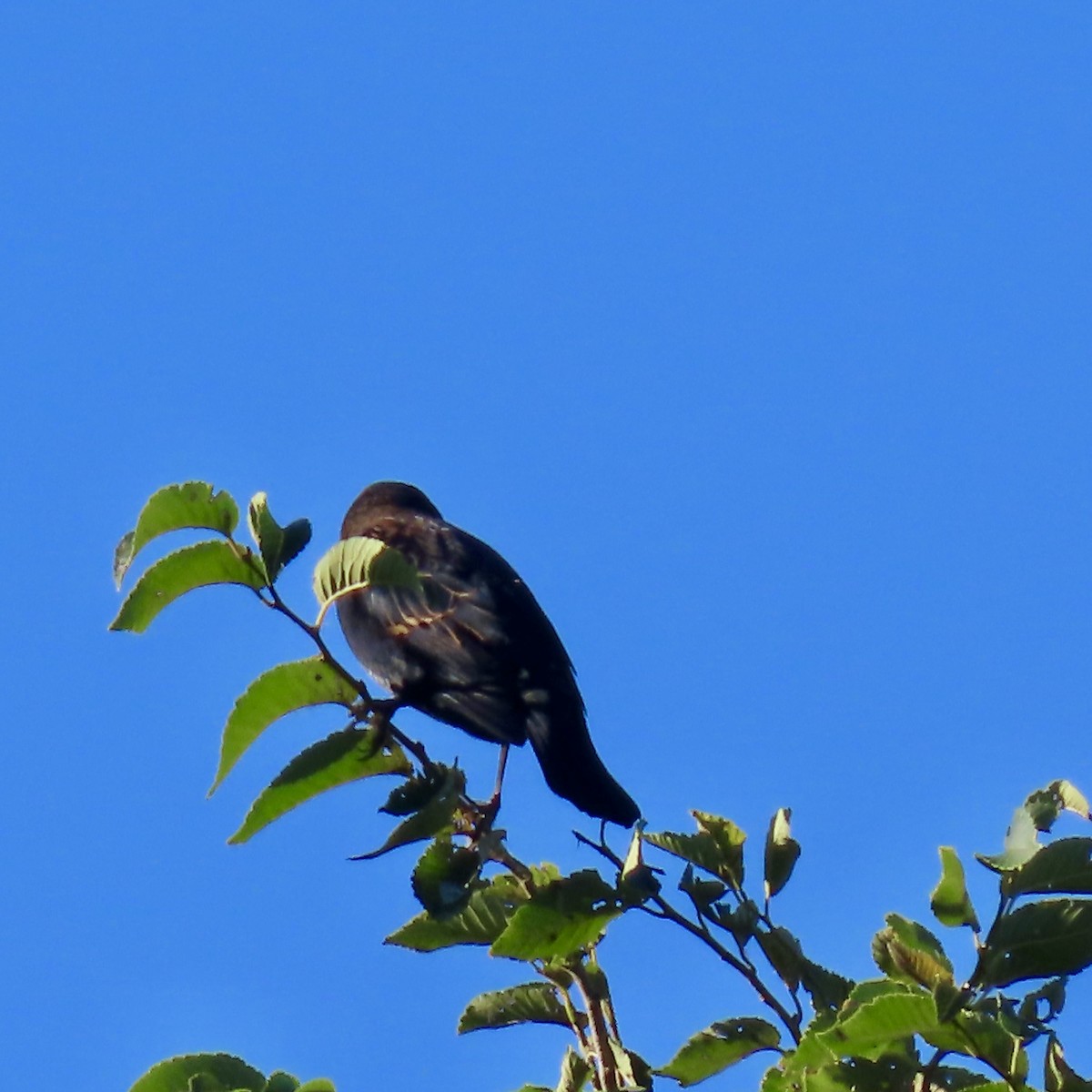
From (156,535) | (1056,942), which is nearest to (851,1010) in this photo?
(1056,942)

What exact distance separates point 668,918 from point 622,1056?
29cm

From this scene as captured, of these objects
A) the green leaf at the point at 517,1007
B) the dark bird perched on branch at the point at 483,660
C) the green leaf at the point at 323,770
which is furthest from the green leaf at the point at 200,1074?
the dark bird perched on branch at the point at 483,660

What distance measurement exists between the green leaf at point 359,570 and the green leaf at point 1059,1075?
3.91 ft

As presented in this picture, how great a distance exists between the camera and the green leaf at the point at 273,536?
8.89ft

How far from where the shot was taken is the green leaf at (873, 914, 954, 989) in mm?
2459

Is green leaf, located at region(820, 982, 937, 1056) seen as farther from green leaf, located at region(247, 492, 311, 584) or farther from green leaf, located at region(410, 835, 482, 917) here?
green leaf, located at region(247, 492, 311, 584)

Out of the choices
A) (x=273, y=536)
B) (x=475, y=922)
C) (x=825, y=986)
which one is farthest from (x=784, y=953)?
(x=273, y=536)

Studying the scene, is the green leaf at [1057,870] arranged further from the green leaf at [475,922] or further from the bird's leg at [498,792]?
the bird's leg at [498,792]

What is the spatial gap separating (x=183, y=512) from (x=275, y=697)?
1.11ft

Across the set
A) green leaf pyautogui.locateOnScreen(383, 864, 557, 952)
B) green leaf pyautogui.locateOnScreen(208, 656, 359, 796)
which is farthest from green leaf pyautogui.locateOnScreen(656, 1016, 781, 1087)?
green leaf pyautogui.locateOnScreen(208, 656, 359, 796)

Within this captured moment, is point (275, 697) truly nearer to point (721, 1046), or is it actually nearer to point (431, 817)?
point (431, 817)

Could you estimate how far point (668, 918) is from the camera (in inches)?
104

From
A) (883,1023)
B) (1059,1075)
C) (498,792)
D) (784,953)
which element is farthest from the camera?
(498,792)

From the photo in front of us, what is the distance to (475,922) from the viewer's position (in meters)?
2.94
